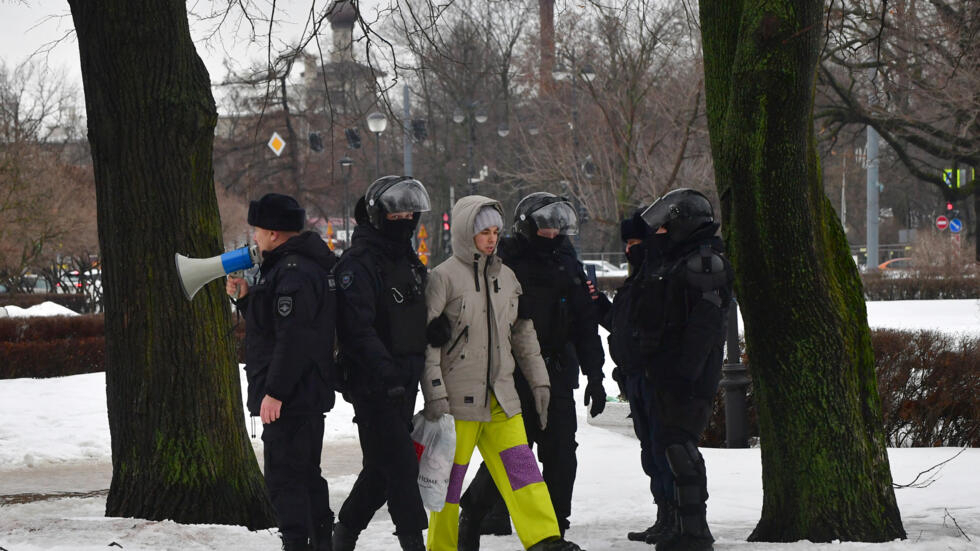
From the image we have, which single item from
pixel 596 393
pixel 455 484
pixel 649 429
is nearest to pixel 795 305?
pixel 649 429

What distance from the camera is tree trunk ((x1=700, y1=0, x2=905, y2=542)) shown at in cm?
557

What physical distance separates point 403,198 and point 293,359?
937 millimetres

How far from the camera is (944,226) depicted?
36062mm

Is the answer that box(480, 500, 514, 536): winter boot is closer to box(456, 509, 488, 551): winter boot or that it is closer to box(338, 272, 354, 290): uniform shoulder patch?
box(456, 509, 488, 551): winter boot

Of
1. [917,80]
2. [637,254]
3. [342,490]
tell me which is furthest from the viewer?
[917,80]

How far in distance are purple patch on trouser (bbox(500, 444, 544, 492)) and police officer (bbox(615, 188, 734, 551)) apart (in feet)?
2.14

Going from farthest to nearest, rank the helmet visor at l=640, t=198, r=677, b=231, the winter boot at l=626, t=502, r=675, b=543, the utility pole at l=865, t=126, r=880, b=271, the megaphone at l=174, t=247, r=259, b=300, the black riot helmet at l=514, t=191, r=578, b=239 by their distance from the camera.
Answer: the utility pole at l=865, t=126, r=880, b=271, the winter boot at l=626, t=502, r=675, b=543, the black riot helmet at l=514, t=191, r=578, b=239, the helmet visor at l=640, t=198, r=677, b=231, the megaphone at l=174, t=247, r=259, b=300

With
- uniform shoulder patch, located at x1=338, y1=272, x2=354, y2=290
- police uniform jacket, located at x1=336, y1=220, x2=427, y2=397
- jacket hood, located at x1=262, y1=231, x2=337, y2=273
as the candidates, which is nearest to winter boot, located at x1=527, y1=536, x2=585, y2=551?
police uniform jacket, located at x1=336, y1=220, x2=427, y2=397

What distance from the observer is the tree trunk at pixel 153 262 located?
267 inches

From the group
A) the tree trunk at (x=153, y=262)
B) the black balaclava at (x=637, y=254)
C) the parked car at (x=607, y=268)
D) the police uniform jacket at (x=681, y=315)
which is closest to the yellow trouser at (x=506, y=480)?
the police uniform jacket at (x=681, y=315)

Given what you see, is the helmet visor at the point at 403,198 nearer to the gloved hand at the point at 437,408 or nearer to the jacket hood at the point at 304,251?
the jacket hood at the point at 304,251

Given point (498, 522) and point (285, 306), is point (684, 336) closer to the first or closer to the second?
point (498, 522)

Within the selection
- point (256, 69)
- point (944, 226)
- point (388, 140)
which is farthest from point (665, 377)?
point (388, 140)

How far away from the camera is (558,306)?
5.97 m
